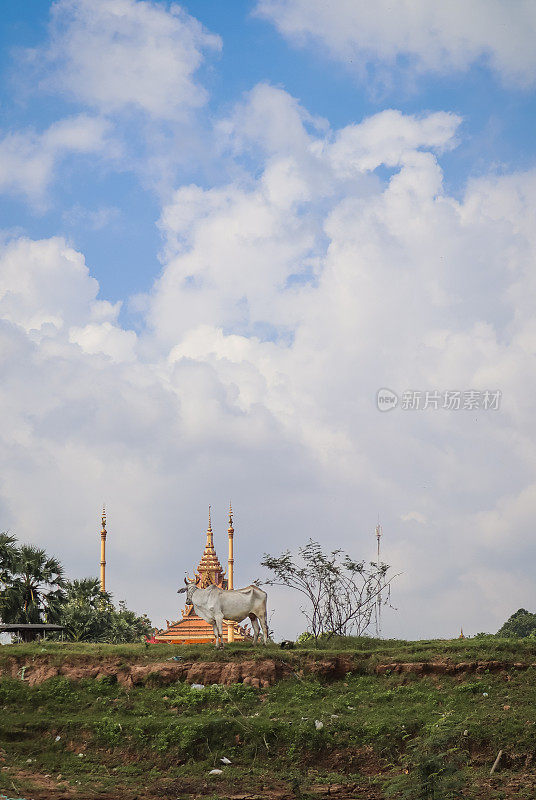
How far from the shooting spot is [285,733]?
62.3ft

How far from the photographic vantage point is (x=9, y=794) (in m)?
16.2

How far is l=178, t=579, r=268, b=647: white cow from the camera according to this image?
2484 centimetres

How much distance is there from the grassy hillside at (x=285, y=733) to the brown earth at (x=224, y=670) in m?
0.15

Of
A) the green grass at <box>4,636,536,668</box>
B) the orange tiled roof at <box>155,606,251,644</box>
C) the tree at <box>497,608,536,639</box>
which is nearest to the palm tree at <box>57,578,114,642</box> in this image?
the green grass at <box>4,636,536,668</box>

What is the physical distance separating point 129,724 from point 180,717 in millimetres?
1145

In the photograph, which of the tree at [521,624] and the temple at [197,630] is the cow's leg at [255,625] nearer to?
the temple at [197,630]

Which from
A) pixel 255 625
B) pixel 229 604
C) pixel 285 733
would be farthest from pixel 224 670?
pixel 255 625

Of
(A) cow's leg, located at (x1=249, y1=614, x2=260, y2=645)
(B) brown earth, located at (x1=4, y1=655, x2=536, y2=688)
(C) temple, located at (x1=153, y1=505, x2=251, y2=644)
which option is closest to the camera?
(B) brown earth, located at (x1=4, y1=655, x2=536, y2=688)

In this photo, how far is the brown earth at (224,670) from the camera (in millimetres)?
21812

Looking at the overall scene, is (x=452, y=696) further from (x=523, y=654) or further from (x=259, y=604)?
(x=259, y=604)

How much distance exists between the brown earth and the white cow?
2.40 m

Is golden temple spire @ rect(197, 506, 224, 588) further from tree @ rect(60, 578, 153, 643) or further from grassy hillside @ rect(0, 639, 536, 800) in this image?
grassy hillside @ rect(0, 639, 536, 800)

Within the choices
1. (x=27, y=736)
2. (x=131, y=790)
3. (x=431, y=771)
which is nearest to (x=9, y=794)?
(x=131, y=790)

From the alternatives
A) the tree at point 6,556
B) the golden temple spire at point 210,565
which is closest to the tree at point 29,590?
the tree at point 6,556
